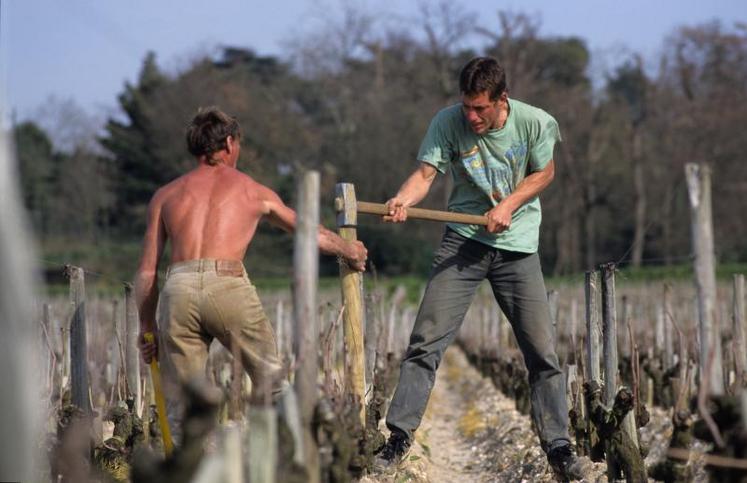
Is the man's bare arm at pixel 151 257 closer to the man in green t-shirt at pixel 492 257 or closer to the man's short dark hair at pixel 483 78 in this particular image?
the man in green t-shirt at pixel 492 257

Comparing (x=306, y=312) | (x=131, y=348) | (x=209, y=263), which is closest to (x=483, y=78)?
(x=209, y=263)

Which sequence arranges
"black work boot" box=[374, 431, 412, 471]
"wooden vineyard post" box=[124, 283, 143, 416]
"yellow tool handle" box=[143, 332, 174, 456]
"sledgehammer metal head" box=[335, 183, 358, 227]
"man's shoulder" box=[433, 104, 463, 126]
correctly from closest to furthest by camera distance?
1. "yellow tool handle" box=[143, 332, 174, 456]
2. "sledgehammer metal head" box=[335, 183, 358, 227]
3. "black work boot" box=[374, 431, 412, 471]
4. "man's shoulder" box=[433, 104, 463, 126]
5. "wooden vineyard post" box=[124, 283, 143, 416]

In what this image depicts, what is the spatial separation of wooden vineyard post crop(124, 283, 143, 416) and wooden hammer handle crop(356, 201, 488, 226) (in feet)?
6.25

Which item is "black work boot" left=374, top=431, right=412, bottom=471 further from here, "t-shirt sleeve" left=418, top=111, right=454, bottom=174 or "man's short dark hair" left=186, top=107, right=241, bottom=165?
"man's short dark hair" left=186, top=107, right=241, bottom=165

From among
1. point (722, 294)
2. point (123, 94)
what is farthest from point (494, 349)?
point (123, 94)

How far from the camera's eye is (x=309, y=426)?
156 inches

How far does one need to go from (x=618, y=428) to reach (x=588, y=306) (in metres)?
0.96

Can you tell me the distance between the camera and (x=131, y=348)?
7051 millimetres

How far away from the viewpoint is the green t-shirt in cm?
593

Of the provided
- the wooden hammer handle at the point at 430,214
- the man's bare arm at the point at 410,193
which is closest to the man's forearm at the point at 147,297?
the wooden hammer handle at the point at 430,214

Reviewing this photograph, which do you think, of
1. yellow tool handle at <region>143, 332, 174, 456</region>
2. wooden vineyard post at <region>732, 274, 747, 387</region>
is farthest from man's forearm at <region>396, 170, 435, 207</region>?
wooden vineyard post at <region>732, 274, 747, 387</region>

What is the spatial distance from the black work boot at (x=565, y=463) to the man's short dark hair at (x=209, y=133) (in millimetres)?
2366

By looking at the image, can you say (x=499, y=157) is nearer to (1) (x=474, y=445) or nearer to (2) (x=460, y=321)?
(2) (x=460, y=321)

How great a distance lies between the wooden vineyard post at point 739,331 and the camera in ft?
18.9
